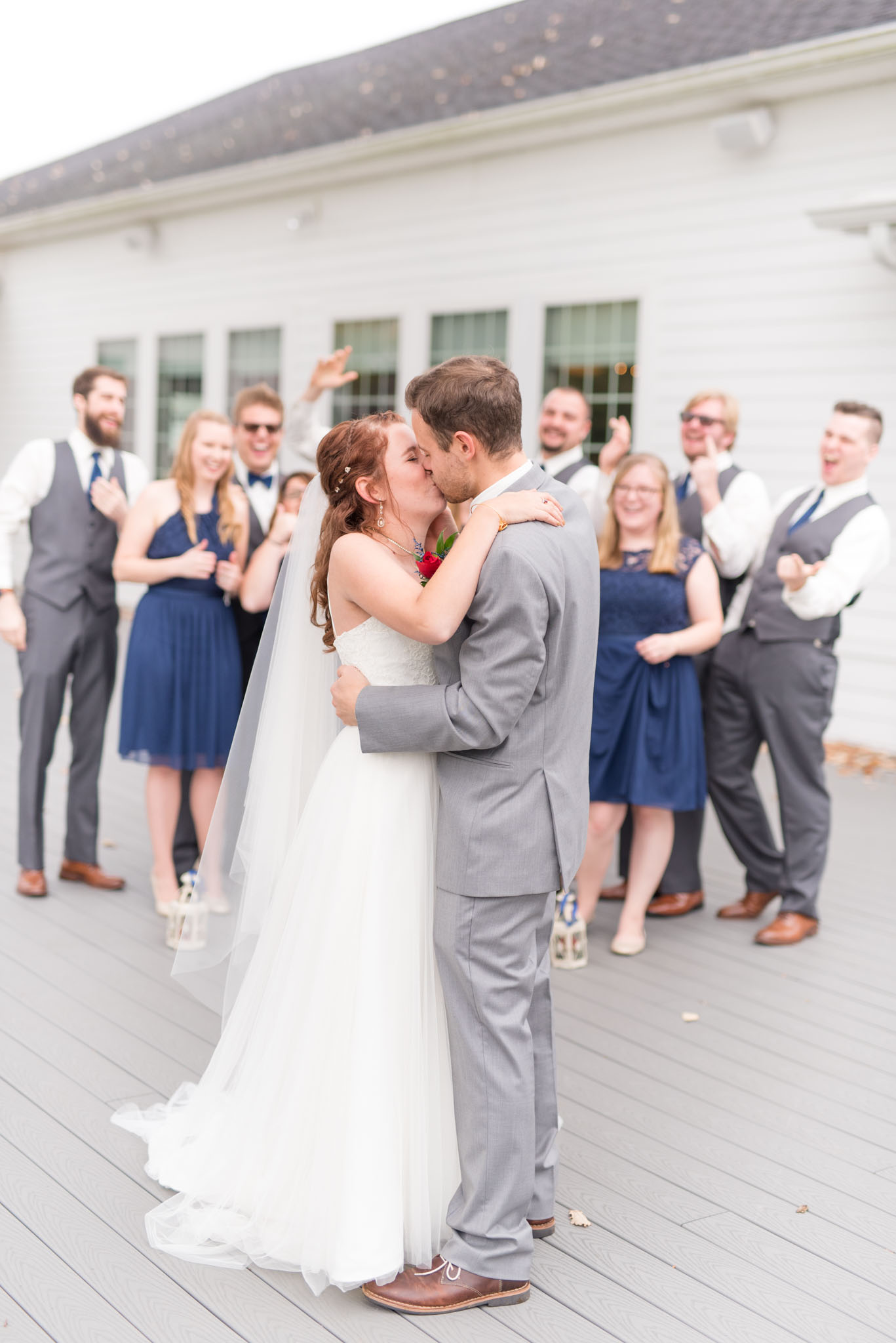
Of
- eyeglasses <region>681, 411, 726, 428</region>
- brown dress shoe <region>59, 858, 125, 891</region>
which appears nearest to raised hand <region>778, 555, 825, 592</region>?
eyeglasses <region>681, 411, 726, 428</region>

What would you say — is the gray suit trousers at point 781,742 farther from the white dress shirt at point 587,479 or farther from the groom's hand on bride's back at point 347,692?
the groom's hand on bride's back at point 347,692

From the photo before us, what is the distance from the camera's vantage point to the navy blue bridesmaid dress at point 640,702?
4.74m

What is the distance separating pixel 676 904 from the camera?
17.4 feet

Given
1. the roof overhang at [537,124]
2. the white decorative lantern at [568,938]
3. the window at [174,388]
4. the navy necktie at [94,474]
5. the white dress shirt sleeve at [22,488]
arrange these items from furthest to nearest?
the window at [174,388] → the roof overhang at [537,124] → the navy necktie at [94,474] → the white dress shirt sleeve at [22,488] → the white decorative lantern at [568,938]

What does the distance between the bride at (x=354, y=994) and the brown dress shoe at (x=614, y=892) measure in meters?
2.72

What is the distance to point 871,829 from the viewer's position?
21.7ft

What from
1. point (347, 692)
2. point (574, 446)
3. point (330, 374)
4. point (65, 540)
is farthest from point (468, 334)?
point (347, 692)

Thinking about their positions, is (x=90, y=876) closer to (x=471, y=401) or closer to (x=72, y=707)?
(x=72, y=707)

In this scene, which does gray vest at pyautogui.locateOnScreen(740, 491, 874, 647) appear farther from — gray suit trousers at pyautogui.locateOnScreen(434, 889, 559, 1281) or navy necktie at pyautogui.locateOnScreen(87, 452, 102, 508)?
gray suit trousers at pyautogui.locateOnScreen(434, 889, 559, 1281)

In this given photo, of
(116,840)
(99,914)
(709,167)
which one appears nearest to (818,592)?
(99,914)

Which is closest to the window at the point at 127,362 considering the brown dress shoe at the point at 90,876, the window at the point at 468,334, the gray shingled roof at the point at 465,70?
the gray shingled roof at the point at 465,70

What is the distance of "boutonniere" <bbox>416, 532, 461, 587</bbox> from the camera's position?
9.02 ft

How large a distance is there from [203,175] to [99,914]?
9.76 m

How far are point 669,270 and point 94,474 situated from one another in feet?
17.5
